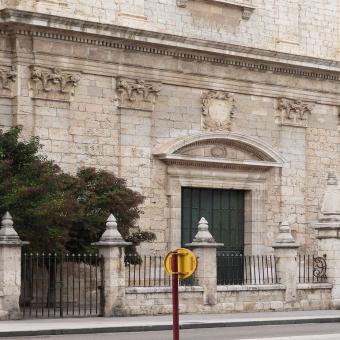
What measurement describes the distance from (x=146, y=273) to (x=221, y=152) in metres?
4.97

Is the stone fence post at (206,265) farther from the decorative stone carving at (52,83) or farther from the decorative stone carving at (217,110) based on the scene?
the decorative stone carving at (217,110)

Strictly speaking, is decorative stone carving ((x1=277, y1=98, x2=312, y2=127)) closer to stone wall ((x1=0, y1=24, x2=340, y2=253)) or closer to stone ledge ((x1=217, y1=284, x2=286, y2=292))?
stone wall ((x1=0, y1=24, x2=340, y2=253))

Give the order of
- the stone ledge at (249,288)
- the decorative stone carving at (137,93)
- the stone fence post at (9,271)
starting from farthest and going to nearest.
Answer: the decorative stone carving at (137,93), the stone ledge at (249,288), the stone fence post at (9,271)

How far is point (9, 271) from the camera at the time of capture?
26.4 metres

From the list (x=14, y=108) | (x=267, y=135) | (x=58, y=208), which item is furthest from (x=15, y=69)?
(x=267, y=135)

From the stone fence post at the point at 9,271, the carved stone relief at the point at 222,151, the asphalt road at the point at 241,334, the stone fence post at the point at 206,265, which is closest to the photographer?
the asphalt road at the point at 241,334

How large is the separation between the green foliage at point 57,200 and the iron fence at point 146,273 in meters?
0.60

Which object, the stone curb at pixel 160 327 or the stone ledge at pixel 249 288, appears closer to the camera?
the stone curb at pixel 160 327

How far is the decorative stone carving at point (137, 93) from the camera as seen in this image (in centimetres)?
3428

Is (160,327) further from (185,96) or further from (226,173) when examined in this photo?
(226,173)

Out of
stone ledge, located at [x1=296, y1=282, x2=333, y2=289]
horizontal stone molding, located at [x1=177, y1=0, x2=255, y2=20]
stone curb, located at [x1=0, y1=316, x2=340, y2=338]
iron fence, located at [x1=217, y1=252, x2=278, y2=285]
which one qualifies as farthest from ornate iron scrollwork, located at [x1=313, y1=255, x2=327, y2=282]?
horizontal stone molding, located at [x1=177, y1=0, x2=255, y2=20]

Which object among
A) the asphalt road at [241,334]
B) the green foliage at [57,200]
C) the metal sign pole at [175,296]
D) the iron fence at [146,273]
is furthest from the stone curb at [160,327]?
the metal sign pole at [175,296]

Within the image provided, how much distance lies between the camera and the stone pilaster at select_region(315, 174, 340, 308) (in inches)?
1300

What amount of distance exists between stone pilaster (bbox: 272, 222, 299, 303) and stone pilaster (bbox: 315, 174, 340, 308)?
1.52 meters
